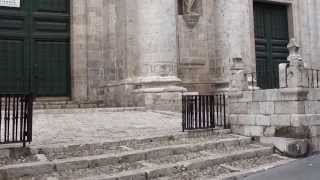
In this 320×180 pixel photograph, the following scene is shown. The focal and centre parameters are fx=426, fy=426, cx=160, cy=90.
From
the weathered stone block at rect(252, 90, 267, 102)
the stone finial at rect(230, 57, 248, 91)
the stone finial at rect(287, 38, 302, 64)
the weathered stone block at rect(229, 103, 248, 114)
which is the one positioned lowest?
the weathered stone block at rect(229, 103, 248, 114)

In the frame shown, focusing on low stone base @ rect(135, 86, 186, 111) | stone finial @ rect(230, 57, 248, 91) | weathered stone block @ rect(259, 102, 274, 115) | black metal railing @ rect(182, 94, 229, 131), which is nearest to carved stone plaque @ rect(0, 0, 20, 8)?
low stone base @ rect(135, 86, 186, 111)

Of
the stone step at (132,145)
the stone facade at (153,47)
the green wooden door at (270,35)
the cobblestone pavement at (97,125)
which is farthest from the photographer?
the green wooden door at (270,35)

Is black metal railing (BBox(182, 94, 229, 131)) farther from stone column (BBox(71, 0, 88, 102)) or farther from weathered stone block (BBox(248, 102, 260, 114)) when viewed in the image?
stone column (BBox(71, 0, 88, 102))

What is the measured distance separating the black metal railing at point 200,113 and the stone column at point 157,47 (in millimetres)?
3860

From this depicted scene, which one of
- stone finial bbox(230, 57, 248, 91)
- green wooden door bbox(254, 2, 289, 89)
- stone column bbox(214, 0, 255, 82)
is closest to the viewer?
stone finial bbox(230, 57, 248, 91)

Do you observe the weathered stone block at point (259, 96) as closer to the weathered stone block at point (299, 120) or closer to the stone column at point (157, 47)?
the weathered stone block at point (299, 120)

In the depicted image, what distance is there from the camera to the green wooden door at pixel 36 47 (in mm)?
13516

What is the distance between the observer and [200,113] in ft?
28.7

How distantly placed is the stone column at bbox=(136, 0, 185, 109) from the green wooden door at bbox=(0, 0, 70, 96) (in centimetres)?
273

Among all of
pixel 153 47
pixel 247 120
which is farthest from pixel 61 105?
pixel 247 120

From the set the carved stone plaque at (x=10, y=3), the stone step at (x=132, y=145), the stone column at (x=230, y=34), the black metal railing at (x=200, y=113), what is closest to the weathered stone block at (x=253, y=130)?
the stone step at (x=132, y=145)

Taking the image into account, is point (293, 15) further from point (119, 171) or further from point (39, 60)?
point (119, 171)

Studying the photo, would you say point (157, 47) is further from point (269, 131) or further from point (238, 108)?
point (269, 131)

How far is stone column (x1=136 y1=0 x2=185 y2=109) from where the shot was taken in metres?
13.2
